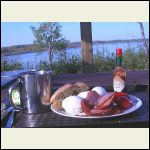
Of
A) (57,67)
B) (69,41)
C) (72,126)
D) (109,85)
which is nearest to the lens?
(72,126)

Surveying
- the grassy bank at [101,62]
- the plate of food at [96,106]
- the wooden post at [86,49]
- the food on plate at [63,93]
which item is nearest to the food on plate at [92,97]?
the plate of food at [96,106]

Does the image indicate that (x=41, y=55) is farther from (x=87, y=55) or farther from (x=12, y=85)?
(x=12, y=85)

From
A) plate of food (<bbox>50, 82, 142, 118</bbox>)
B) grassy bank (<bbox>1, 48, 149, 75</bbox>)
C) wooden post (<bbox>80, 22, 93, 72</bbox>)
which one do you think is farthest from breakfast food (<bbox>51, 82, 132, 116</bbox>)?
grassy bank (<bbox>1, 48, 149, 75</bbox>)

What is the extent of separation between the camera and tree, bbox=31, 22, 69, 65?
12.6ft

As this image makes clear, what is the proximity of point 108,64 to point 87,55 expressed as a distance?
1252 mm

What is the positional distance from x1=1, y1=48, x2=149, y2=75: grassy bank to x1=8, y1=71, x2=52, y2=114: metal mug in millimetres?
2559

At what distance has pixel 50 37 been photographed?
3879mm

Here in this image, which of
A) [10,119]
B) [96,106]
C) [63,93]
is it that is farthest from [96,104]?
[10,119]

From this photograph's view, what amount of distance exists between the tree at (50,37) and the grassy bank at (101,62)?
0.19 meters

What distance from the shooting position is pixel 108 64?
12.1ft

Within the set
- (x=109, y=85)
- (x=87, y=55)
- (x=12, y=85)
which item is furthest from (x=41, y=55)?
(x=12, y=85)

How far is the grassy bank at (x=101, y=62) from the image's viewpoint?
3.48 m

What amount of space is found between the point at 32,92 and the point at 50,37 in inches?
123

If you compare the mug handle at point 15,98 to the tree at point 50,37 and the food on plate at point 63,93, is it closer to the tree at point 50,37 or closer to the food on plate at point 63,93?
the food on plate at point 63,93
